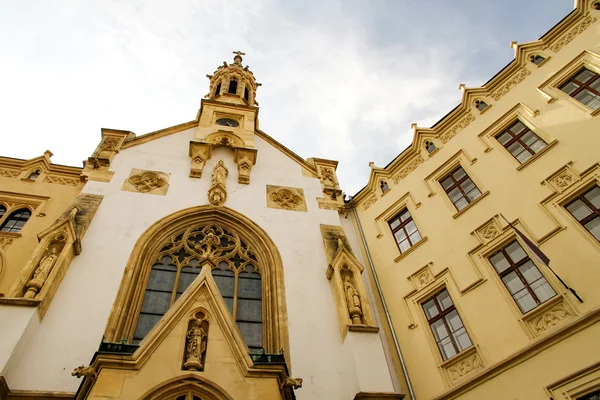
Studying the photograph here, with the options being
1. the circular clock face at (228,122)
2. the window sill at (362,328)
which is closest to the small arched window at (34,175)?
the circular clock face at (228,122)

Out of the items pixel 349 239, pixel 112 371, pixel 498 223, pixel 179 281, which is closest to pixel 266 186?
pixel 349 239

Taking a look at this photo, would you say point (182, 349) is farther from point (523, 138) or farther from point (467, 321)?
point (523, 138)

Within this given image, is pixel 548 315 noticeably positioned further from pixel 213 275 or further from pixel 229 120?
pixel 229 120

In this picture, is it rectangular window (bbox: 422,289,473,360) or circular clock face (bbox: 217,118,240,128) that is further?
circular clock face (bbox: 217,118,240,128)

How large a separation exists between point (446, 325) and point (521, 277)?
6.22 feet

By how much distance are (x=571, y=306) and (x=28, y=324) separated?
1009cm

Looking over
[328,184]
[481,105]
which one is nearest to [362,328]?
[328,184]

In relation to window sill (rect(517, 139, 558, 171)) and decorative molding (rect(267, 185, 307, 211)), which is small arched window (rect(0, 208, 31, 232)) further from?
window sill (rect(517, 139, 558, 171))

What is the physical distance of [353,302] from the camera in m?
10.2

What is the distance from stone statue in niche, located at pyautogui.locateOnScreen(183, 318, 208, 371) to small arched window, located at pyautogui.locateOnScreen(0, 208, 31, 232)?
24.5 feet

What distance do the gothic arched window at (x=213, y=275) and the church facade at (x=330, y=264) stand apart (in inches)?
2.2

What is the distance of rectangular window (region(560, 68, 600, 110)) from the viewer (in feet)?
32.6

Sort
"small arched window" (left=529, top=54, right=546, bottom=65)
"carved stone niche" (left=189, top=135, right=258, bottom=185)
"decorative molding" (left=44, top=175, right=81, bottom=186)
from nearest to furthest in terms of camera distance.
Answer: "small arched window" (left=529, top=54, right=546, bottom=65), "decorative molding" (left=44, top=175, right=81, bottom=186), "carved stone niche" (left=189, top=135, right=258, bottom=185)

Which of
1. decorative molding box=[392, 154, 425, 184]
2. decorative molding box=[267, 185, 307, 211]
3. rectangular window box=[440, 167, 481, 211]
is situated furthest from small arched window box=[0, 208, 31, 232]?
rectangular window box=[440, 167, 481, 211]
